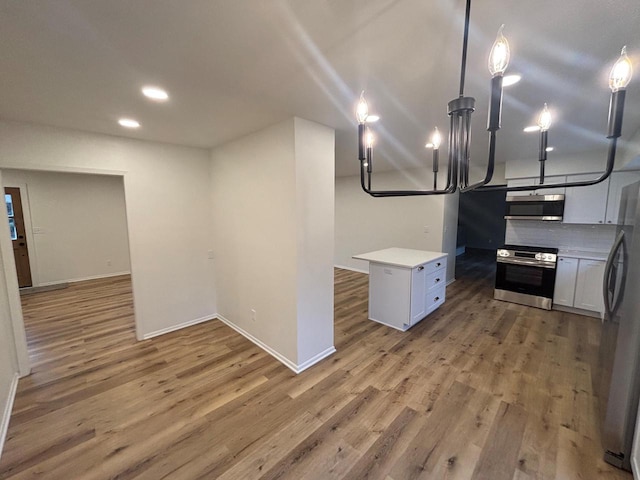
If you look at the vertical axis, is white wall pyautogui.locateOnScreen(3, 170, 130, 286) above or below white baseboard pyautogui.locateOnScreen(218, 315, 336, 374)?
above

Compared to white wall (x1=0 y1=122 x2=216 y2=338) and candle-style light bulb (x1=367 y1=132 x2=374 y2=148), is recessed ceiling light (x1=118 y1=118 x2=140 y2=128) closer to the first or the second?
white wall (x1=0 y1=122 x2=216 y2=338)

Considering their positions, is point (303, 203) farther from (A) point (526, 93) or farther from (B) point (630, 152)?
(B) point (630, 152)

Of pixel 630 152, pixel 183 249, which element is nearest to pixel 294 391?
pixel 183 249

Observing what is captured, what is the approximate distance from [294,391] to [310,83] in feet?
8.01

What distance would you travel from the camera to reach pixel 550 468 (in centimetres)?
167

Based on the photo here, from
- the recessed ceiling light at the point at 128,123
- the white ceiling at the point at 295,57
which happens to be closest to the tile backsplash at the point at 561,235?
the white ceiling at the point at 295,57

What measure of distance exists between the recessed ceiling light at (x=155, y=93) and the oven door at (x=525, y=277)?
5.06 metres

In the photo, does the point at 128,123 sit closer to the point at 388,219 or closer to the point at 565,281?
the point at 388,219

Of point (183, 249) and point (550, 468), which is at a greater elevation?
point (183, 249)

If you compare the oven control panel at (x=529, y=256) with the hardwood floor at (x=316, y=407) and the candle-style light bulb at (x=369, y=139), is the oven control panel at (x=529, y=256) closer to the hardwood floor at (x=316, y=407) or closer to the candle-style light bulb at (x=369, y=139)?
the hardwood floor at (x=316, y=407)

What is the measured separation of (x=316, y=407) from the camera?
2.17 meters

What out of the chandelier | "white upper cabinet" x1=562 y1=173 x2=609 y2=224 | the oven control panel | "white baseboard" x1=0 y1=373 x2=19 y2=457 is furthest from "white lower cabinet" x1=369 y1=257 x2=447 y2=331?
"white baseboard" x1=0 y1=373 x2=19 y2=457

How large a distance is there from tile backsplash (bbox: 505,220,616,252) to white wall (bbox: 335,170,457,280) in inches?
44.8

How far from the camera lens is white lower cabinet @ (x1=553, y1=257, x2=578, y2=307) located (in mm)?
3961
